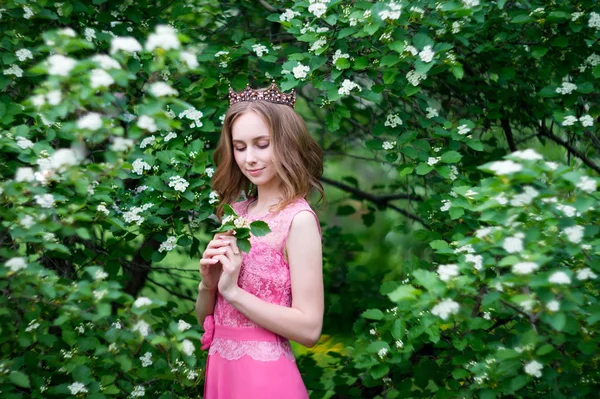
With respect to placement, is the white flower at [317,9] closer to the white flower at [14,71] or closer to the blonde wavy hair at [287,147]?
the blonde wavy hair at [287,147]

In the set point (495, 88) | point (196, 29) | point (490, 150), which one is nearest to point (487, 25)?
point (495, 88)

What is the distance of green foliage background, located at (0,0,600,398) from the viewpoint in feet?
6.26

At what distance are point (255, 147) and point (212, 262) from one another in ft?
1.36

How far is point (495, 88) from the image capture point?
3.56 meters

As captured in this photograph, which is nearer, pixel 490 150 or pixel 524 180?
pixel 524 180

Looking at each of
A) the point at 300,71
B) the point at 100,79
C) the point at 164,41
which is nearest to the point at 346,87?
the point at 300,71

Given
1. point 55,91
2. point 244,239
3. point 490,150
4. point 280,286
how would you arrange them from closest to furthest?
1. point 55,91
2. point 244,239
3. point 280,286
4. point 490,150

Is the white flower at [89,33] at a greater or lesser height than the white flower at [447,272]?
greater

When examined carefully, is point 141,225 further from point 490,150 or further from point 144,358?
point 490,150

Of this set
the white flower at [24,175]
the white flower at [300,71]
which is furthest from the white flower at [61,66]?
the white flower at [300,71]

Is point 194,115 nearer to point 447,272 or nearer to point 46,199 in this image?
point 46,199

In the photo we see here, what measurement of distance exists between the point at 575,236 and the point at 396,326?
0.86m

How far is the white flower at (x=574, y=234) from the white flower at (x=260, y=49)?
1.55 m

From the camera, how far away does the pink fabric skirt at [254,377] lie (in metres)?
2.23
